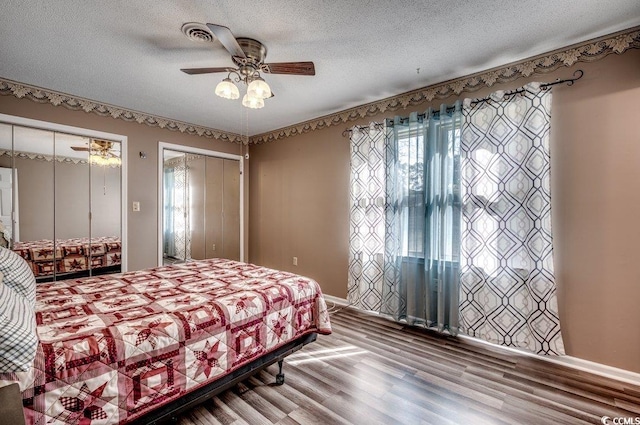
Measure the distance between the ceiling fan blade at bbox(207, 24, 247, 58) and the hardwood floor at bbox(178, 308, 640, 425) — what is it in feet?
7.71

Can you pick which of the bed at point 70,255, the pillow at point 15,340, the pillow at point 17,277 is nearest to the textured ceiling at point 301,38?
the pillow at point 17,277

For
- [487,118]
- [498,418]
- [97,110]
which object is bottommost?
[498,418]

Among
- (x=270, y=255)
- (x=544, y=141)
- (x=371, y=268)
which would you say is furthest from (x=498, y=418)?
(x=270, y=255)

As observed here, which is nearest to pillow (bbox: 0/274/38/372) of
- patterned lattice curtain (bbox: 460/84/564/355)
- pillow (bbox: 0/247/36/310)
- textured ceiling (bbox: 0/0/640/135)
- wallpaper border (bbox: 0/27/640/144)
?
pillow (bbox: 0/247/36/310)

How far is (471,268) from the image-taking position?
2572mm

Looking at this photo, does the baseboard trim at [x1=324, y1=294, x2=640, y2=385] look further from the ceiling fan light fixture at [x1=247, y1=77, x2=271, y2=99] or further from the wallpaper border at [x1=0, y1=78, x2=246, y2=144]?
the wallpaper border at [x1=0, y1=78, x2=246, y2=144]

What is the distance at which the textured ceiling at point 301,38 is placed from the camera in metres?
1.79

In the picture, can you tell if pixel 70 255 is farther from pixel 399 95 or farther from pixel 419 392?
pixel 399 95

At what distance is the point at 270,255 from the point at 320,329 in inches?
102

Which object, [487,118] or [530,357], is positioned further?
[487,118]

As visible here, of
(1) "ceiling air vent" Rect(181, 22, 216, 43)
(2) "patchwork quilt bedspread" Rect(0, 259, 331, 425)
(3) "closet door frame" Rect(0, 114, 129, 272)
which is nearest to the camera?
(2) "patchwork quilt bedspread" Rect(0, 259, 331, 425)

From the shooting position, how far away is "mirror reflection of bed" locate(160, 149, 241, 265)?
4.13 metres

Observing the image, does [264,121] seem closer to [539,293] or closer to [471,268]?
[471,268]

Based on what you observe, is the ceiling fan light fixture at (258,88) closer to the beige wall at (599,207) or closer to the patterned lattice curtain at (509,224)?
the patterned lattice curtain at (509,224)
